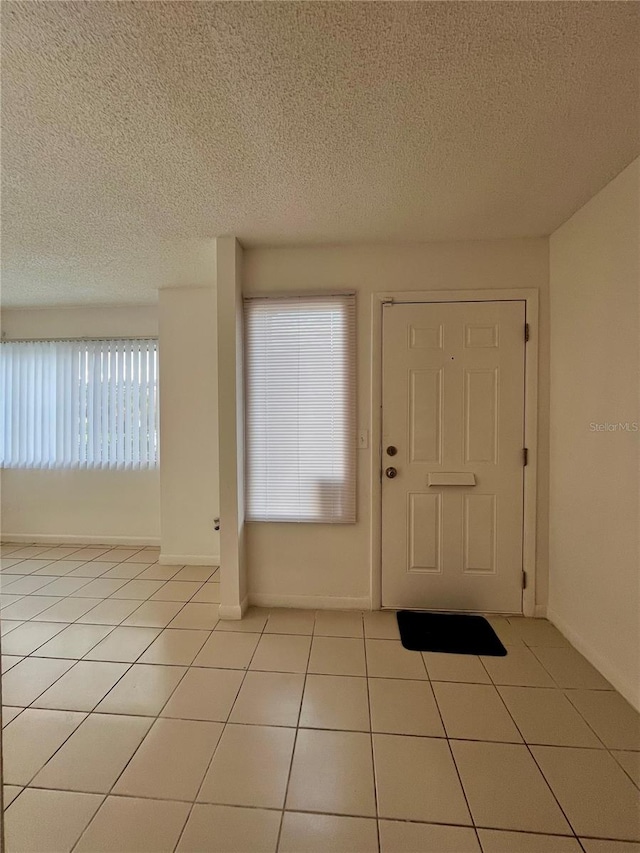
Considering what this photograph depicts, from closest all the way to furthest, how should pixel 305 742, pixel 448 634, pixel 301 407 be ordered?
pixel 305 742 < pixel 448 634 < pixel 301 407

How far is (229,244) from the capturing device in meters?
2.61

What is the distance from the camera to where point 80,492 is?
4.20 meters

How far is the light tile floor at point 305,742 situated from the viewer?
1319mm

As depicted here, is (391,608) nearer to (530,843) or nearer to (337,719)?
(337,719)

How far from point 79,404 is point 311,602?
3.22m

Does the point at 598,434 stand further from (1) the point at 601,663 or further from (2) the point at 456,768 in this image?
(2) the point at 456,768

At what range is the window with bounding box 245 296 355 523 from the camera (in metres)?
2.71

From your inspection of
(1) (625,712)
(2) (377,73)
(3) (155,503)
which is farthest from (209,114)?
(3) (155,503)

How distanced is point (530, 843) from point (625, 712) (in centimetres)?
91

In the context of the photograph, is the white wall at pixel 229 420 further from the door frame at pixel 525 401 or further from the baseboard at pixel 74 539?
the baseboard at pixel 74 539

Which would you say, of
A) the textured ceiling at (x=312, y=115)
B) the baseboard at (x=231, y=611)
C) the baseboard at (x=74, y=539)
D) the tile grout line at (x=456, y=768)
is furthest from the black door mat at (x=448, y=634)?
the baseboard at (x=74, y=539)

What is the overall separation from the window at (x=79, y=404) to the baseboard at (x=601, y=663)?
3.75 meters

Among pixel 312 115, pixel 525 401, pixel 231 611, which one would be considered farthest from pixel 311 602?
pixel 312 115

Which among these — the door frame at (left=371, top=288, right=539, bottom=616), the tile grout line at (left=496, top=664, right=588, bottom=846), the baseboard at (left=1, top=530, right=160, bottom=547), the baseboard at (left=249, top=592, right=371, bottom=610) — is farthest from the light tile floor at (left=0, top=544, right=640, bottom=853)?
the baseboard at (left=1, top=530, right=160, bottom=547)
